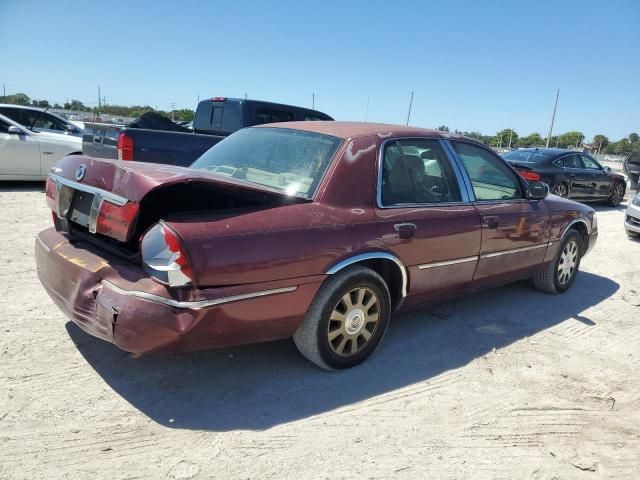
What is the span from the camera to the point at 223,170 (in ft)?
12.1

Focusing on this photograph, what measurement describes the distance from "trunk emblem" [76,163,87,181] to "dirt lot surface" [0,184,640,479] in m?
1.16

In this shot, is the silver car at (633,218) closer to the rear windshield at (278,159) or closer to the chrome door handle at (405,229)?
the chrome door handle at (405,229)

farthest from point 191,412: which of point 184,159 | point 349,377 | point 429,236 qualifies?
point 184,159

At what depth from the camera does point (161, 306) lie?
2.58 metres

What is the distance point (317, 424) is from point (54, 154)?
345 inches

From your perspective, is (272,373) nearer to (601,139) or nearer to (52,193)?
(52,193)

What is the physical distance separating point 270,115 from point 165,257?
688 cm

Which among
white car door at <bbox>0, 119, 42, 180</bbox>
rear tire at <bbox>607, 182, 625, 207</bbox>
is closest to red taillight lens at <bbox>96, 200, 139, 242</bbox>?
white car door at <bbox>0, 119, 42, 180</bbox>

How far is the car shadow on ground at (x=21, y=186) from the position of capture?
30.7 feet

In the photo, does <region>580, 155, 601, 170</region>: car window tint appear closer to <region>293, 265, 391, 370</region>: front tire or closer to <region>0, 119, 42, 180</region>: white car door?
<region>293, 265, 391, 370</region>: front tire

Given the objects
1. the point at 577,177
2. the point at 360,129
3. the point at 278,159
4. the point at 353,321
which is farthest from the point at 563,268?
the point at 577,177

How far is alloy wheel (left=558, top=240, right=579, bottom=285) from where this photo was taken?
5.41m

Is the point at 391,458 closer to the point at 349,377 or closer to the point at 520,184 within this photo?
the point at 349,377

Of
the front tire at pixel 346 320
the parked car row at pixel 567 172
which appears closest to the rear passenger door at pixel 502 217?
Result: the front tire at pixel 346 320
